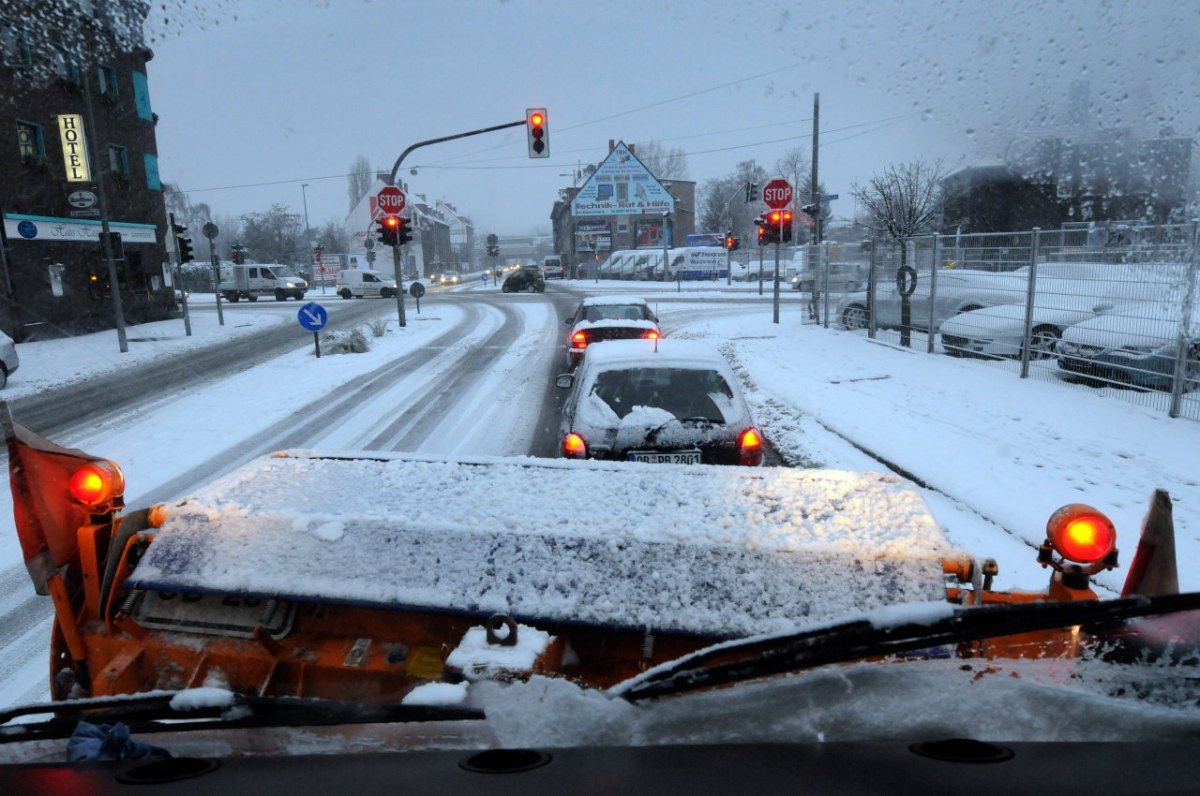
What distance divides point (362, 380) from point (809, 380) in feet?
26.3

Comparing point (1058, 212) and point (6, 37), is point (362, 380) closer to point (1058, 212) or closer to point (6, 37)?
point (1058, 212)

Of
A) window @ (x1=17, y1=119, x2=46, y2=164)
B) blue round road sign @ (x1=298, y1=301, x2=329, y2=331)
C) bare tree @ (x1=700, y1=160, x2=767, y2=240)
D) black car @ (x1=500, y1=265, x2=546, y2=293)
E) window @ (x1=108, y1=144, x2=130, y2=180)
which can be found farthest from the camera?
bare tree @ (x1=700, y1=160, x2=767, y2=240)

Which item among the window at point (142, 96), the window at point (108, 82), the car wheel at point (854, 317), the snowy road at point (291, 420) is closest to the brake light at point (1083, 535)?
the snowy road at point (291, 420)

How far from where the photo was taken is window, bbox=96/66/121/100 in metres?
26.9

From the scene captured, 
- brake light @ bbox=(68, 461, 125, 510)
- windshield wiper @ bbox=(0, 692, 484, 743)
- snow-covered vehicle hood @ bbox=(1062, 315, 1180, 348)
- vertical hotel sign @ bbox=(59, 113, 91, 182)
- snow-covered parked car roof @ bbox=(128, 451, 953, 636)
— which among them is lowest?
snow-covered vehicle hood @ bbox=(1062, 315, 1180, 348)

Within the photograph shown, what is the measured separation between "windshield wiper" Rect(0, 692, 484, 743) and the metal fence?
991 centimetres

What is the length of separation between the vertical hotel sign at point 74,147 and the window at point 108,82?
3.54 m

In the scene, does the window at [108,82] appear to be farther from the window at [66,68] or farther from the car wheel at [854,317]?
the car wheel at [854,317]

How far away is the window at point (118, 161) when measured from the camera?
28.1 meters

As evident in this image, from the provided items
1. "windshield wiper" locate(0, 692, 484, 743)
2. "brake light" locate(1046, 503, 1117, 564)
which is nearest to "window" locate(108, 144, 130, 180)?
"windshield wiper" locate(0, 692, 484, 743)

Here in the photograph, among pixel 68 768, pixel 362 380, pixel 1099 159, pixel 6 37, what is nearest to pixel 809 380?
pixel 1099 159

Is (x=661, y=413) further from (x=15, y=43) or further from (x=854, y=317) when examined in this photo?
(x=15, y=43)

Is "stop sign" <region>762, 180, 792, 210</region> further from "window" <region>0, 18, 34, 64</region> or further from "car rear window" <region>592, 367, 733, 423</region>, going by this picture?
"window" <region>0, 18, 34, 64</region>

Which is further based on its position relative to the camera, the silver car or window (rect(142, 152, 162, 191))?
window (rect(142, 152, 162, 191))
